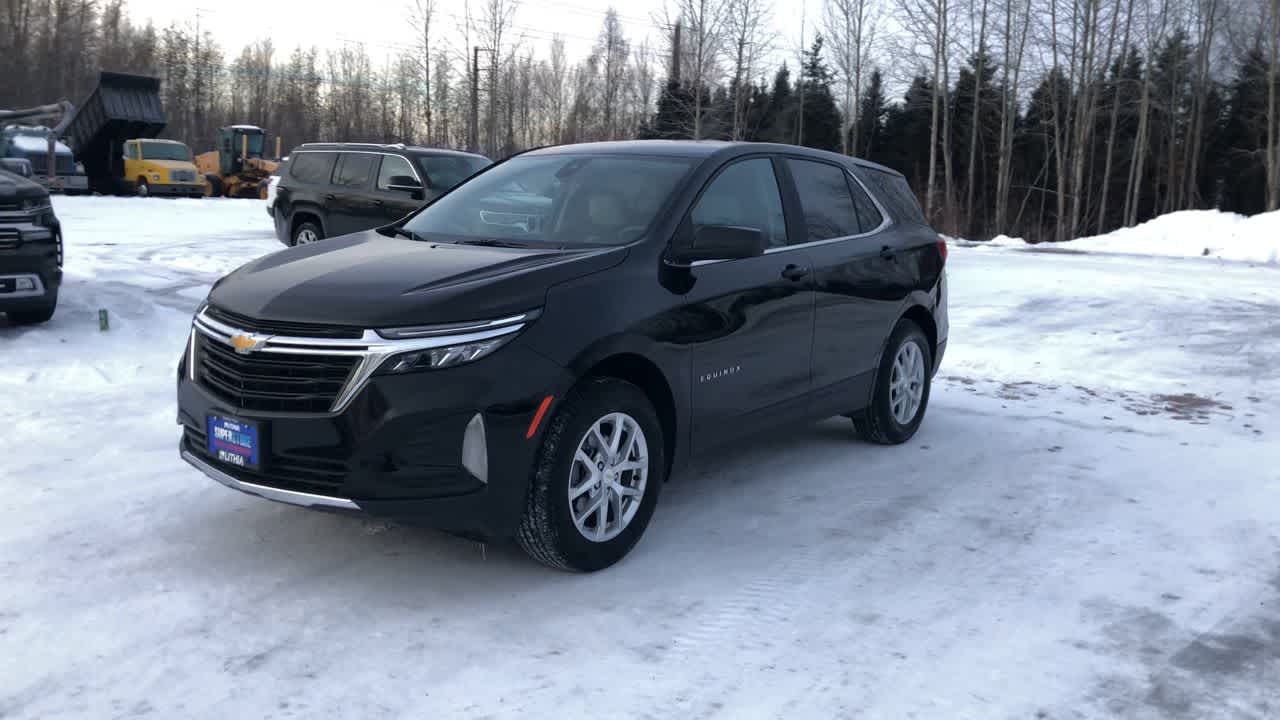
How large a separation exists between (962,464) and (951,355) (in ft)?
12.5

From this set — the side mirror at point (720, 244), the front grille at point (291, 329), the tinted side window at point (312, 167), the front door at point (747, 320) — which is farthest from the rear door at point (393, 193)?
the front grille at point (291, 329)

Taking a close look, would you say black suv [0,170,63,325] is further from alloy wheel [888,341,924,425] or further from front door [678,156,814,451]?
alloy wheel [888,341,924,425]

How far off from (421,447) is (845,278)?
287 cm

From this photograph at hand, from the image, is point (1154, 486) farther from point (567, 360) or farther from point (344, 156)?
point (344, 156)

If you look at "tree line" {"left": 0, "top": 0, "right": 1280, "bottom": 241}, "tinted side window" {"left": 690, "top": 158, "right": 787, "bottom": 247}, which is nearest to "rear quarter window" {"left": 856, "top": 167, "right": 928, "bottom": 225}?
"tinted side window" {"left": 690, "top": 158, "right": 787, "bottom": 247}

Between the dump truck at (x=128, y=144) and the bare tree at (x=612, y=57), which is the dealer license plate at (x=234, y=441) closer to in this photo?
the dump truck at (x=128, y=144)

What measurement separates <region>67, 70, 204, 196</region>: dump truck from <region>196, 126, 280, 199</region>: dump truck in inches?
129

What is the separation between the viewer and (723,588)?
4180 mm

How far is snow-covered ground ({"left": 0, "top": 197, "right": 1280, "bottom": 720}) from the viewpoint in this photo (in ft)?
10.9

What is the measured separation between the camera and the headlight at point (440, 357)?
374cm

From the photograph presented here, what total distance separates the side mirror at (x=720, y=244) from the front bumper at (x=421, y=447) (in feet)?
3.28

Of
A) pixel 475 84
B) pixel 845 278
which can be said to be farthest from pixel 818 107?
pixel 845 278

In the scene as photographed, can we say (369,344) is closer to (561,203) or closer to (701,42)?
(561,203)

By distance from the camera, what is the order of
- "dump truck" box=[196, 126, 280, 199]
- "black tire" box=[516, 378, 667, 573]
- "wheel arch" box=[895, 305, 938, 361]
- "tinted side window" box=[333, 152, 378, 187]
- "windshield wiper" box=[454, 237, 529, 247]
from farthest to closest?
"dump truck" box=[196, 126, 280, 199]
"tinted side window" box=[333, 152, 378, 187]
"wheel arch" box=[895, 305, 938, 361]
"windshield wiper" box=[454, 237, 529, 247]
"black tire" box=[516, 378, 667, 573]
